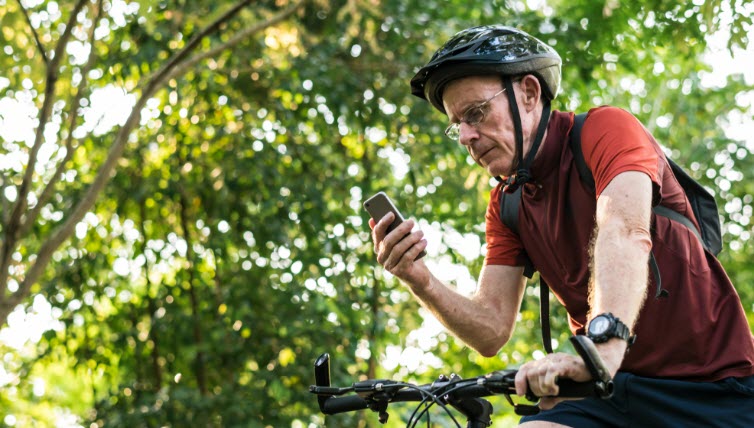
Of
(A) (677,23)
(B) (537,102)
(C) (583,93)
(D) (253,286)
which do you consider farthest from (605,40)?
(B) (537,102)

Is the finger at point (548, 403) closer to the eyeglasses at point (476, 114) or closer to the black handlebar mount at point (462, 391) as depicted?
the black handlebar mount at point (462, 391)

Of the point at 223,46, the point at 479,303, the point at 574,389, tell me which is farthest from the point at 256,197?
the point at 574,389

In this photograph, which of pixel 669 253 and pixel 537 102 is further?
pixel 537 102

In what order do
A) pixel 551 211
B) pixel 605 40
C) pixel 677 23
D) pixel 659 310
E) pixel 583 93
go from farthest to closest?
1. pixel 583 93
2. pixel 605 40
3. pixel 677 23
4. pixel 551 211
5. pixel 659 310

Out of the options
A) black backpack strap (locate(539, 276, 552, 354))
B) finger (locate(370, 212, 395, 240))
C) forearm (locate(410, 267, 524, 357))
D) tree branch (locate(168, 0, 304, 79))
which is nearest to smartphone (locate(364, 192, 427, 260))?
finger (locate(370, 212, 395, 240))

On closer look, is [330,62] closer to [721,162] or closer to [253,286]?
[253,286]

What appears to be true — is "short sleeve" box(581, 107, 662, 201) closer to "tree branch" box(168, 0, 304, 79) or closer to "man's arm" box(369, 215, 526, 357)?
"man's arm" box(369, 215, 526, 357)

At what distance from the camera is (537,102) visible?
285 cm

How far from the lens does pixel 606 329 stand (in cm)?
200

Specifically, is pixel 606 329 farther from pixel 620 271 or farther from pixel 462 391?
pixel 462 391

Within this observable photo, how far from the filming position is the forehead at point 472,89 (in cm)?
278

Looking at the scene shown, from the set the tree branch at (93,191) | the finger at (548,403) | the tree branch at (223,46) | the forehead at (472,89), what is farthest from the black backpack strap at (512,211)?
the tree branch at (223,46)

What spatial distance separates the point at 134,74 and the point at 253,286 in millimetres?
1979

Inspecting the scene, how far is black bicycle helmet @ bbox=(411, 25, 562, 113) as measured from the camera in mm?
2732
